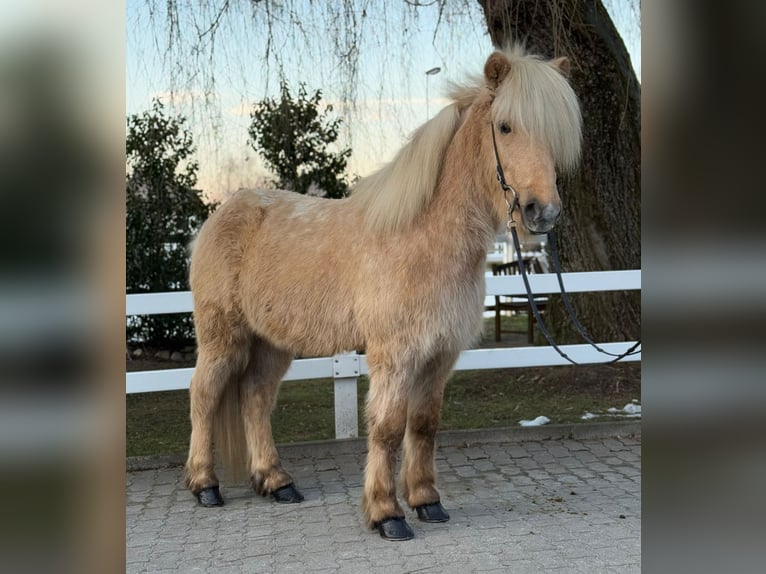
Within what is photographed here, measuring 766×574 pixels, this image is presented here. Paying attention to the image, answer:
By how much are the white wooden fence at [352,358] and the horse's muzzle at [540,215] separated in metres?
2.03

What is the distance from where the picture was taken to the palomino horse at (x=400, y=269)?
11.3 feet

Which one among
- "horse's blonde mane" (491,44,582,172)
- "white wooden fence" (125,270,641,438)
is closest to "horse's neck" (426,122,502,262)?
"horse's blonde mane" (491,44,582,172)

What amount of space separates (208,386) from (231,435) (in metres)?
0.36

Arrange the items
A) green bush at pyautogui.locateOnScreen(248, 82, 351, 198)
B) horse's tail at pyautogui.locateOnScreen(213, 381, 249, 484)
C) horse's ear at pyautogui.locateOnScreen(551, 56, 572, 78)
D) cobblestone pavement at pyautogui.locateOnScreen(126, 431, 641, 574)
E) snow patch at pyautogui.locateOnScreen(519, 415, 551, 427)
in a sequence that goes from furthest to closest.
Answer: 1. green bush at pyautogui.locateOnScreen(248, 82, 351, 198)
2. snow patch at pyautogui.locateOnScreen(519, 415, 551, 427)
3. horse's tail at pyautogui.locateOnScreen(213, 381, 249, 484)
4. horse's ear at pyautogui.locateOnScreen(551, 56, 572, 78)
5. cobblestone pavement at pyautogui.locateOnScreen(126, 431, 641, 574)

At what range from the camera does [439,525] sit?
4062 mm

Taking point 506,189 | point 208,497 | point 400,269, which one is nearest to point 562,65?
point 506,189

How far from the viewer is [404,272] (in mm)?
3744

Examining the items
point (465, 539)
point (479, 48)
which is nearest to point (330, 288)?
point (465, 539)

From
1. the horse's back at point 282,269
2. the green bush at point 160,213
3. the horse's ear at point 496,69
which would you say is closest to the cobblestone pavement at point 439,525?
the horse's back at point 282,269

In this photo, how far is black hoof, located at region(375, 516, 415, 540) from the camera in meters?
3.80

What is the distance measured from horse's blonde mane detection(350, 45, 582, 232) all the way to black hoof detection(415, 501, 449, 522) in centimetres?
147

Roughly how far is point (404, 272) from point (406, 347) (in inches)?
14.1

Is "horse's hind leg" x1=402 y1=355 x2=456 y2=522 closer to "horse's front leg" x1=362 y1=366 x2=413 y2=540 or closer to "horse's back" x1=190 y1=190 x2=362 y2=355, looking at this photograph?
"horse's front leg" x1=362 y1=366 x2=413 y2=540

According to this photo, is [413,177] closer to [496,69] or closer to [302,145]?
[496,69]
